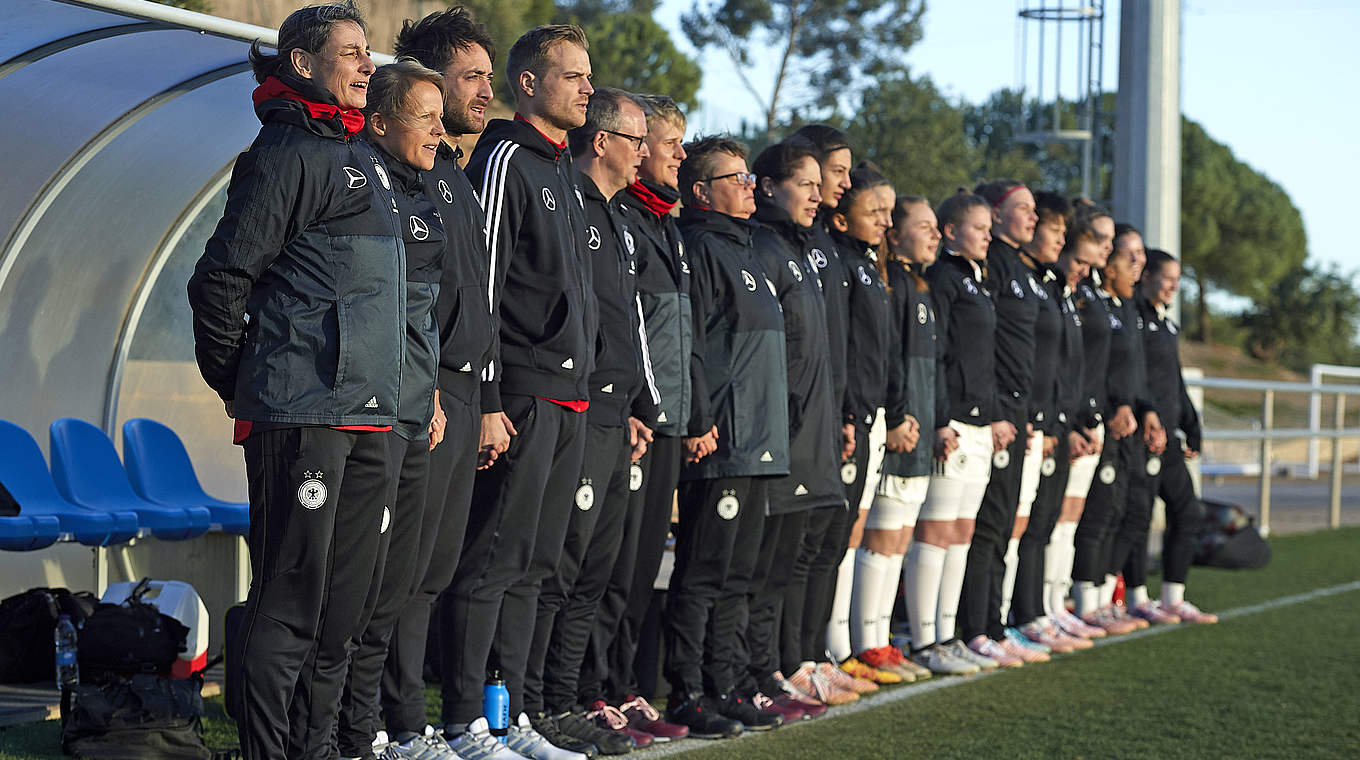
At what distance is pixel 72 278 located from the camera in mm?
7191

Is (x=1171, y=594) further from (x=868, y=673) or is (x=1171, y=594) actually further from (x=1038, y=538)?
(x=868, y=673)

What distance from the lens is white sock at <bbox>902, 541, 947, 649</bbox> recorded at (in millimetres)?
7051

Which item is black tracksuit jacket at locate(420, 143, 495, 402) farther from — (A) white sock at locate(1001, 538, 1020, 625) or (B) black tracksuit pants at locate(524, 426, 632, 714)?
(A) white sock at locate(1001, 538, 1020, 625)

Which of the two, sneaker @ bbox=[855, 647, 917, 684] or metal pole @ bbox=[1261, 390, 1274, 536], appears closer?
sneaker @ bbox=[855, 647, 917, 684]

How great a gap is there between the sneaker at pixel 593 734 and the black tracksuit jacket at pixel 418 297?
1.43 meters


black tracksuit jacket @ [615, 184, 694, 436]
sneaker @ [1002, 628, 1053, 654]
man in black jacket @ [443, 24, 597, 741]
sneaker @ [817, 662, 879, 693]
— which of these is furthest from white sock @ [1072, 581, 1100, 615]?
man in black jacket @ [443, 24, 597, 741]

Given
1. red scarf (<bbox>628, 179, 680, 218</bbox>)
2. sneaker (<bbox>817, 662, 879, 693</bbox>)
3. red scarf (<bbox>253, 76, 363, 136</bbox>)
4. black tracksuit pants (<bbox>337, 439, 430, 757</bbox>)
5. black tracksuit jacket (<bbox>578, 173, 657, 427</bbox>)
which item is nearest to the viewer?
red scarf (<bbox>253, 76, 363, 136</bbox>)

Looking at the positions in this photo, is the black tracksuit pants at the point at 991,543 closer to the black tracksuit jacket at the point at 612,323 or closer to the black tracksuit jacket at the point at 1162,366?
the black tracksuit jacket at the point at 1162,366

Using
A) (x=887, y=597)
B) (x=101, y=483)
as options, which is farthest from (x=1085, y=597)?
(x=101, y=483)

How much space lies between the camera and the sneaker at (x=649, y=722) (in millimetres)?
5305

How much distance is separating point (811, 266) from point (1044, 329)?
78.0 inches

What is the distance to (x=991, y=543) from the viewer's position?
287 inches

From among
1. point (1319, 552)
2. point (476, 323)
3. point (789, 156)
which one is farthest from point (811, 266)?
point (1319, 552)

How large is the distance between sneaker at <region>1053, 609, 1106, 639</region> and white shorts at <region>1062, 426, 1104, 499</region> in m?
0.63
